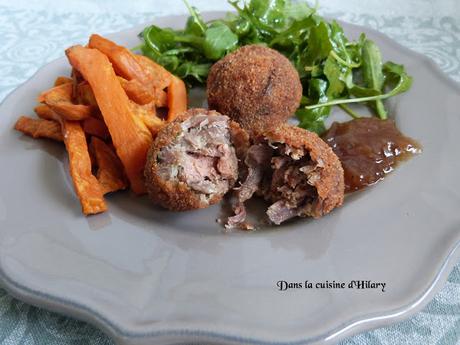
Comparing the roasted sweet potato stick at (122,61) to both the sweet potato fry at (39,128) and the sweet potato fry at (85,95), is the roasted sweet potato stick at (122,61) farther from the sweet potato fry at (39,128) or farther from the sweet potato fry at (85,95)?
the sweet potato fry at (39,128)

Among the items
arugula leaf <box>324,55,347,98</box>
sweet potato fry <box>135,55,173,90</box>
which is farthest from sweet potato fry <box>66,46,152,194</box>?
arugula leaf <box>324,55,347,98</box>

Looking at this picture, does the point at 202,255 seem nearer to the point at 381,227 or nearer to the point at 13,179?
the point at 381,227

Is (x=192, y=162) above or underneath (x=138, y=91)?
underneath

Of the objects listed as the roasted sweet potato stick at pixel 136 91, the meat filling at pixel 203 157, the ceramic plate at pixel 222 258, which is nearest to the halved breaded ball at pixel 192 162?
the meat filling at pixel 203 157

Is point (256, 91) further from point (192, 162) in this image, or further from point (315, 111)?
point (192, 162)

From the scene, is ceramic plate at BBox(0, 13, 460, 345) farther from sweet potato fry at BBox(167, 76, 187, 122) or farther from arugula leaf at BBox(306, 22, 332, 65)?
arugula leaf at BBox(306, 22, 332, 65)

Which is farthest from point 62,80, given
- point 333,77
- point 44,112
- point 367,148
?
point 367,148
